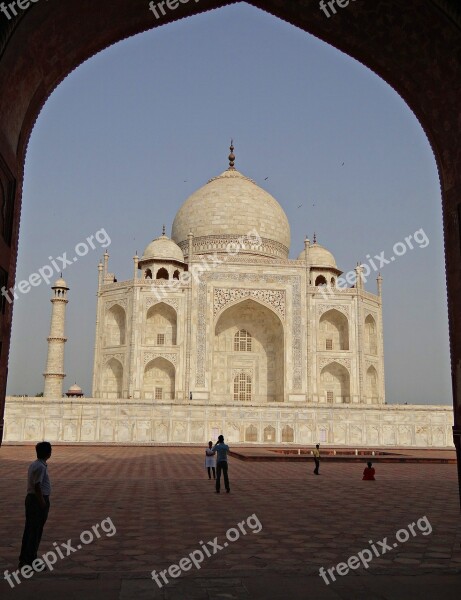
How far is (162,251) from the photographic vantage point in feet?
93.7

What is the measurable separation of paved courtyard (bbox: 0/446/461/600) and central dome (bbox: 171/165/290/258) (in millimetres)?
19814

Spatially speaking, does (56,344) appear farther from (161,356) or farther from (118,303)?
(161,356)

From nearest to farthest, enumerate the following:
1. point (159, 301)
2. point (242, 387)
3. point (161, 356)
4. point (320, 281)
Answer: point (161, 356), point (159, 301), point (242, 387), point (320, 281)

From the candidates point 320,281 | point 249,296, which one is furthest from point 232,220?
point 249,296

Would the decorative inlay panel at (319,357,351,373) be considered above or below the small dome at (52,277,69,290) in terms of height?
below

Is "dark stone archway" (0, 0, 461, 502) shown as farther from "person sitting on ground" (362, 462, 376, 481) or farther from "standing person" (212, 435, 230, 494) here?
"person sitting on ground" (362, 462, 376, 481)

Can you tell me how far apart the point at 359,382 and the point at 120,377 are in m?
10.5

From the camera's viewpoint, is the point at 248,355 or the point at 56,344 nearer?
the point at 56,344

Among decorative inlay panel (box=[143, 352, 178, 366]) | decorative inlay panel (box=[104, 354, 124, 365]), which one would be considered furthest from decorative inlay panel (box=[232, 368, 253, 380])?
decorative inlay panel (box=[104, 354, 124, 365])

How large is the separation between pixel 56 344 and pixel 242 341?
27.5 feet

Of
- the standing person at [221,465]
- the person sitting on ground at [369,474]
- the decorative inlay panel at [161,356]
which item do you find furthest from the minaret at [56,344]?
the standing person at [221,465]

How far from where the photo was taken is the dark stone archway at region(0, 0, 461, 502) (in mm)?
4336

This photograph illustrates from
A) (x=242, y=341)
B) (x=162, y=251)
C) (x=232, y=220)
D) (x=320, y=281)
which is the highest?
(x=232, y=220)

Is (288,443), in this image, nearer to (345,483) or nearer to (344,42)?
(345,483)
